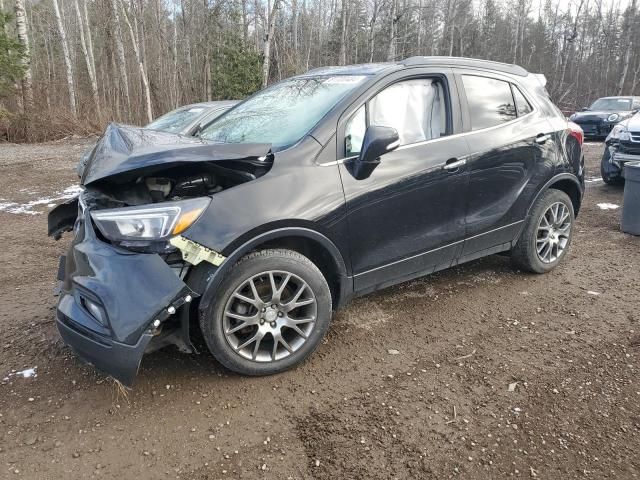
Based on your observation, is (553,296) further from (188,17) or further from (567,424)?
(188,17)

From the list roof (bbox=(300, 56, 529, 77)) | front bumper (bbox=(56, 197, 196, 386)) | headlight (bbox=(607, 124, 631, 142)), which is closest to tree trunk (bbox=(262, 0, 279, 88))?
headlight (bbox=(607, 124, 631, 142))

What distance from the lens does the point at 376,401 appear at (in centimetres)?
283

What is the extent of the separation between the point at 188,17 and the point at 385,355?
31127mm

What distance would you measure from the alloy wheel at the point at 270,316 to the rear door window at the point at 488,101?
1954 millimetres

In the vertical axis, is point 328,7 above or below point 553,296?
above

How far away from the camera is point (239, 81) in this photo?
73.7 feet

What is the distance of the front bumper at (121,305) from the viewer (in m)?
2.49

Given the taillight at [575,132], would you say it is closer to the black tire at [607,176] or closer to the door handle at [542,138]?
the door handle at [542,138]

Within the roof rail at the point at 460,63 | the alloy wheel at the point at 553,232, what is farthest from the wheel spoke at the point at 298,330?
the alloy wheel at the point at 553,232

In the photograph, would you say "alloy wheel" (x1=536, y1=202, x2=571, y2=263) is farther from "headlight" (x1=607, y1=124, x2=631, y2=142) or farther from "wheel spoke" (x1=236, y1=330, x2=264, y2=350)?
"headlight" (x1=607, y1=124, x2=631, y2=142)

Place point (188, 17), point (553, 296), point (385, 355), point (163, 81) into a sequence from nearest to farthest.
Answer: point (385, 355), point (553, 296), point (163, 81), point (188, 17)

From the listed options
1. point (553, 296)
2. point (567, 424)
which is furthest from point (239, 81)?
point (567, 424)

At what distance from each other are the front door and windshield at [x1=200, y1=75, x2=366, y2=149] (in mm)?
253

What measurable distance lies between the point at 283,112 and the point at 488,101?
1678 millimetres
